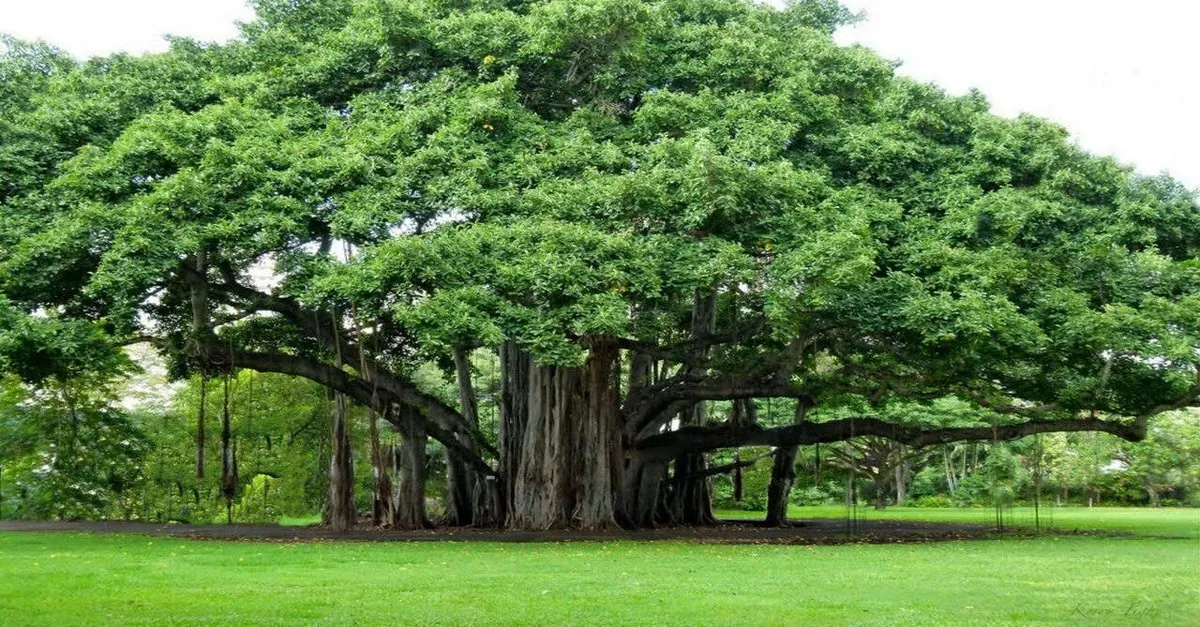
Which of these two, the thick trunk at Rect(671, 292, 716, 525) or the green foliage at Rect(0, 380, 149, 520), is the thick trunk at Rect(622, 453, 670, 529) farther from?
the green foliage at Rect(0, 380, 149, 520)

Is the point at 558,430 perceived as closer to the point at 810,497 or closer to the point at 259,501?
the point at 259,501

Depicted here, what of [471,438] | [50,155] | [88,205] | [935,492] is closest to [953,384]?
[471,438]

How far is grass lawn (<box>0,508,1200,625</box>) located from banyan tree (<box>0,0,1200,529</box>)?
3.03m

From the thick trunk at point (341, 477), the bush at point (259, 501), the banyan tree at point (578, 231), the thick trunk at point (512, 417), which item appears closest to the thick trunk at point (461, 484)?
the banyan tree at point (578, 231)

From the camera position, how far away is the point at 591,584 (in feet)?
34.7

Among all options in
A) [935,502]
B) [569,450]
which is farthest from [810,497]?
[569,450]

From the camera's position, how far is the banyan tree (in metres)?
15.7

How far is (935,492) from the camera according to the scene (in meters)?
45.2

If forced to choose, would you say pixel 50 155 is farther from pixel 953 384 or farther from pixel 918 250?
pixel 953 384

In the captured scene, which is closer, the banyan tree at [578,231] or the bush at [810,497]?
the banyan tree at [578,231]

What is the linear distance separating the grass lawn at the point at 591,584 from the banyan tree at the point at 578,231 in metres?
3.03

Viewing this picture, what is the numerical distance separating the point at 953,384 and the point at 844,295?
4080mm

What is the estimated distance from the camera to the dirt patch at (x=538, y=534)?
17.7 metres

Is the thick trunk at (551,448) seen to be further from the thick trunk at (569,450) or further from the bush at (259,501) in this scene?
the bush at (259,501)
